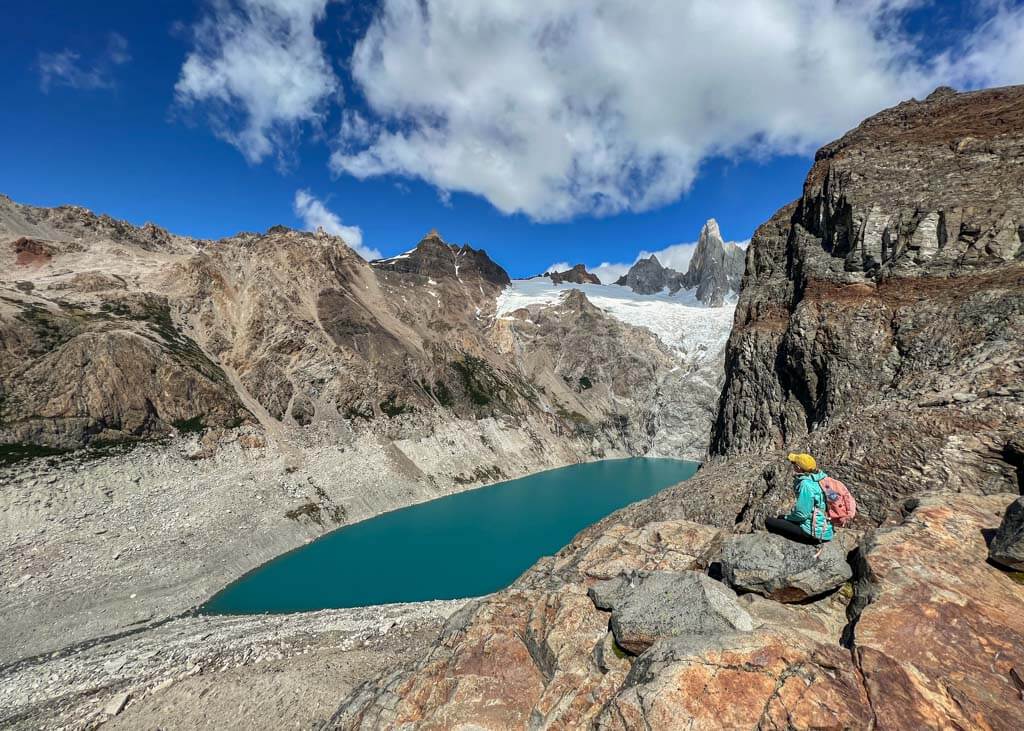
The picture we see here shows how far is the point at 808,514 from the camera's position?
10.7 m

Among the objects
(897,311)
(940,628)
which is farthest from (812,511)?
(897,311)

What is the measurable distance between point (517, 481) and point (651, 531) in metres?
97.4

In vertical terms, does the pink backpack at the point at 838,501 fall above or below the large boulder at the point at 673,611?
above

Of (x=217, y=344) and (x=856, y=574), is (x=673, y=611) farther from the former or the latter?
(x=217, y=344)

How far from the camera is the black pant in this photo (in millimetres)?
10773

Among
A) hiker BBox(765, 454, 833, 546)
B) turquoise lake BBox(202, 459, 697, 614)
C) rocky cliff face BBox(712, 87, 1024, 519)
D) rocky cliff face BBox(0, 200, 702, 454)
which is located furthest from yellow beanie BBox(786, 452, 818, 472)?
rocky cliff face BBox(0, 200, 702, 454)

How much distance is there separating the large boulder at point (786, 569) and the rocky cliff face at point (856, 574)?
1.8 inches

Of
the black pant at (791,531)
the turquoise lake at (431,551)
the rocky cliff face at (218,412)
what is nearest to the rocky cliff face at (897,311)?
the black pant at (791,531)

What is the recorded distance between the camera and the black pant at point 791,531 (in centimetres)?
1077

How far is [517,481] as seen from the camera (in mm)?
111375

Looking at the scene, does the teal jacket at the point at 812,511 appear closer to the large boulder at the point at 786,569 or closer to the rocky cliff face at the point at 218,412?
the large boulder at the point at 786,569

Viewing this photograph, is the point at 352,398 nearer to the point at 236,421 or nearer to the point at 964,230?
the point at 236,421

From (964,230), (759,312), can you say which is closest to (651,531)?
(964,230)

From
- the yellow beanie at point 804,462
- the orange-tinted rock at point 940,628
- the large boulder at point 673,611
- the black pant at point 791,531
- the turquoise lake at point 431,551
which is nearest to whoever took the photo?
the orange-tinted rock at point 940,628
